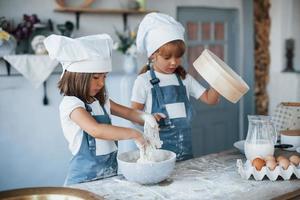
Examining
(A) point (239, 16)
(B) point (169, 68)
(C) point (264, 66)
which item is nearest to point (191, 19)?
(A) point (239, 16)

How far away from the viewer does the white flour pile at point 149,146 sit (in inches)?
63.1

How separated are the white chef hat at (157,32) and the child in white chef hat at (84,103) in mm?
409

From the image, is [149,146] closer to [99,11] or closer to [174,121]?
[174,121]

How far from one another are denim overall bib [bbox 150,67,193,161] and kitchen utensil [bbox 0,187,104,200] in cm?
85

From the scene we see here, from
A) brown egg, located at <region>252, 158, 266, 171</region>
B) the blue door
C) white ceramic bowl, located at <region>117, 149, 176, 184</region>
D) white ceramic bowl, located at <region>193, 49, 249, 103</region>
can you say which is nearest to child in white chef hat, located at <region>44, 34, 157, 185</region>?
white ceramic bowl, located at <region>117, 149, 176, 184</region>

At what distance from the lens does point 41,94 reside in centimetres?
301

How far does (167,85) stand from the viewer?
7.32 ft

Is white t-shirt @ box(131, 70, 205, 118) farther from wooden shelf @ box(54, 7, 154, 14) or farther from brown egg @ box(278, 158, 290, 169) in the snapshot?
wooden shelf @ box(54, 7, 154, 14)

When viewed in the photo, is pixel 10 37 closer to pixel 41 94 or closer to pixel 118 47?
pixel 41 94

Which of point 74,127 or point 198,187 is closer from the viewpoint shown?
point 198,187

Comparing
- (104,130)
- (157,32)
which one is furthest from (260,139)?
(157,32)

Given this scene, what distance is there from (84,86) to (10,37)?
118 cm

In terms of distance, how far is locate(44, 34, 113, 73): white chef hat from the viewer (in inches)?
64.7

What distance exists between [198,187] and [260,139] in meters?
0.39
